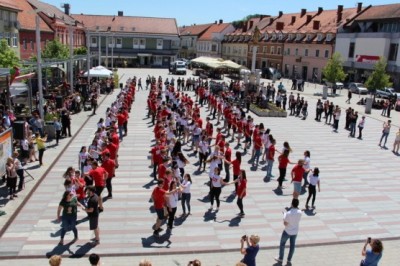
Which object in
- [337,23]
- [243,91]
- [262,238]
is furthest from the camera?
[337,23]

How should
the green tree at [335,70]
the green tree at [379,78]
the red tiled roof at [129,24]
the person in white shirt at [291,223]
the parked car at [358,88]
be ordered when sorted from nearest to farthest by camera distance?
the person in white shirt at [291,223]
the green tree at [379,78]
the green tree at [335,70]
the parked car at [358,88]
the red tiled roof at [129,24]

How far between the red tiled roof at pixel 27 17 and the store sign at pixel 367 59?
40154 mm

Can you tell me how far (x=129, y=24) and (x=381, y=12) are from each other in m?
44.9

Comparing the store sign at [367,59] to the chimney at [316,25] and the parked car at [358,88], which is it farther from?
the chimney at [316,25]

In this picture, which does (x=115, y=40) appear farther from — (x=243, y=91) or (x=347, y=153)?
(x=347, y=153)

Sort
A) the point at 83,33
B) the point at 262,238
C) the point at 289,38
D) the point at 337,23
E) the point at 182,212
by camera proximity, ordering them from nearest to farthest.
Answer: the point at 262,238 < the point at 182,212 < the point at 337,23 < the point at 289,38 < the point at 83,33

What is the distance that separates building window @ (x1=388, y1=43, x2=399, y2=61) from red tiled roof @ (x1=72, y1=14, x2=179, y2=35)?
40.7 meters

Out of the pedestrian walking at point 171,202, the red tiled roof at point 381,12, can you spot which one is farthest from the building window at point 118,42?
the pedestrian walking at point 171,202

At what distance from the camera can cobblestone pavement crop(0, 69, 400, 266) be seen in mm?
9641

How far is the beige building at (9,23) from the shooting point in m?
38.0

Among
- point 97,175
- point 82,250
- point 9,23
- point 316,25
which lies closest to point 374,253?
point 82,250

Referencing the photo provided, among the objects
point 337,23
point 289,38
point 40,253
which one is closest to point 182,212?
point 40,253

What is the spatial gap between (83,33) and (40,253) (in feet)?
235

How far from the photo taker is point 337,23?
59.2 metres
